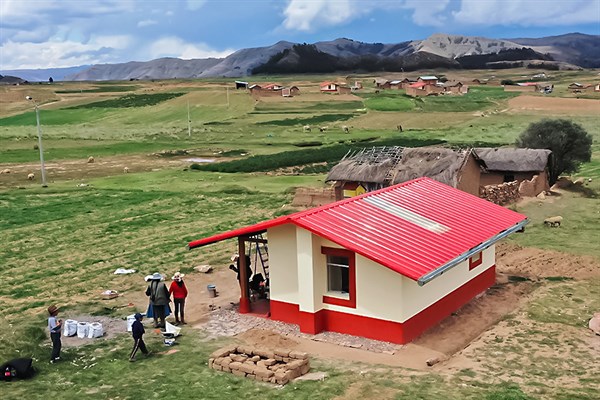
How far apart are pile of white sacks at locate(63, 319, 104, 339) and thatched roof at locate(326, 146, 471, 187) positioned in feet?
68.5

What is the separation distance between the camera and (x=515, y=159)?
41.0 meters

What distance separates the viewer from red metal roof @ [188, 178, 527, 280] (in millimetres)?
18406

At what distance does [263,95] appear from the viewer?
426ft

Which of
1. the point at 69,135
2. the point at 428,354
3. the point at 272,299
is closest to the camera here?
the point at 428,354

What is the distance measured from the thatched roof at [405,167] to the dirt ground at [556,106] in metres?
60.5

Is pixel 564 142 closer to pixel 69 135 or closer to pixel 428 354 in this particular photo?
pixel 428 354

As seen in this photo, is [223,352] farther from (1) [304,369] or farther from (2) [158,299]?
(2) [158,299]

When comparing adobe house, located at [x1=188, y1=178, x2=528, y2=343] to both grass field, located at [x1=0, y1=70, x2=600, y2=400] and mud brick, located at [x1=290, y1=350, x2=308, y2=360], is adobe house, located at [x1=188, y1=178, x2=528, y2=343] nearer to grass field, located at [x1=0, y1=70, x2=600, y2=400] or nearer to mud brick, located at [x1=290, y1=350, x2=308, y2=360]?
grass field, located at [x1=0, y1=70, x2=600, y2=400]

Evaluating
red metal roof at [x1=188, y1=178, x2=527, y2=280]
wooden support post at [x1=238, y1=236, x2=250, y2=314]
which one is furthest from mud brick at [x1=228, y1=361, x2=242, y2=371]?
wooden support post at [x1=238, y1=236, x2=250, y2=314]

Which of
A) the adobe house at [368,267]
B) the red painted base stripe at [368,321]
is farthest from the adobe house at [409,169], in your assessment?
the red painted base stripe at [368,321]

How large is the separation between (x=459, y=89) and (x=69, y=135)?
77.9 meters

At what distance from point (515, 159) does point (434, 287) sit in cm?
2335

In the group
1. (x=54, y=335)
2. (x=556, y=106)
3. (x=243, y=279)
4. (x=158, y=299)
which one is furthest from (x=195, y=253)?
(x=556, y=106)

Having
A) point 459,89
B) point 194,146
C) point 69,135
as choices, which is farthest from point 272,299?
point 459,89
